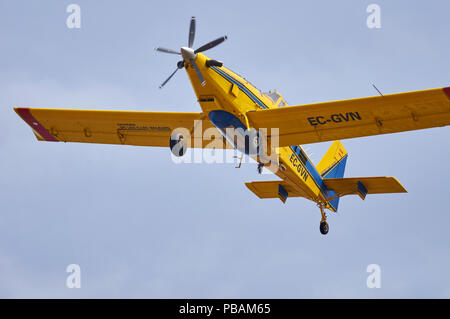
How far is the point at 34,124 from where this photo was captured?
23375 mm

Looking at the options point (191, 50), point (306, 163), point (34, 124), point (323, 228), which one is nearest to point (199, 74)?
point (191, 50)

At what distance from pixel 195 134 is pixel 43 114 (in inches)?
207

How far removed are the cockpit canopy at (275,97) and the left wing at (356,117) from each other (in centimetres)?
112

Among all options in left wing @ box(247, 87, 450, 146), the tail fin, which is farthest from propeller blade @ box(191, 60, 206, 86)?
the tail fin

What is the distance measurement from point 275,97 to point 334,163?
7216mm

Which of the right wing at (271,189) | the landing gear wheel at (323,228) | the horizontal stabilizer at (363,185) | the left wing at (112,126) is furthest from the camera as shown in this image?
the right wing at (271,189)

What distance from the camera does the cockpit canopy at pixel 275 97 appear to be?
21.5m

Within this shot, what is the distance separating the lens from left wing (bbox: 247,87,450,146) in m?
19.0

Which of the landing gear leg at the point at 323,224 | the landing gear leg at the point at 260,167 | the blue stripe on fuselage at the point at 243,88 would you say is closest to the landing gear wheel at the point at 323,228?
the landing gear leg at the point at 323,224

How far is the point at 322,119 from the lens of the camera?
2041 cm

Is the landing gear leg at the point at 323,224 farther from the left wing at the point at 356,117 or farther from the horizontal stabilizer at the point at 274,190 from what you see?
the left wing at the point at 356,117

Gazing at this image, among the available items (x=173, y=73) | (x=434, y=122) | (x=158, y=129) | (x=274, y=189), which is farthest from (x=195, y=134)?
(x=434, y=122)

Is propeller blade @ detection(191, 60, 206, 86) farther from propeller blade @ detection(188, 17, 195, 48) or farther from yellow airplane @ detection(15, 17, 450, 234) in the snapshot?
propeller blade @ detection(188, 17, 195, 48)

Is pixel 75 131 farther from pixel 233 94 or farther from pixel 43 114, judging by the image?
pixel 233 94
